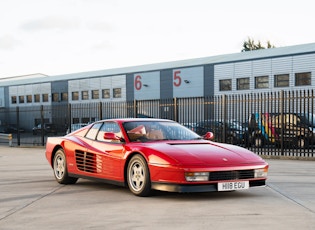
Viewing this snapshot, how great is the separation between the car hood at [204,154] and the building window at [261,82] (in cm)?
2721

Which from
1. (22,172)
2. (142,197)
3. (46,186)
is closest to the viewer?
(142,197)

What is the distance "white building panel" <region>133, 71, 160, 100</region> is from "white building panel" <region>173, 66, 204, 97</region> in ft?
6.76

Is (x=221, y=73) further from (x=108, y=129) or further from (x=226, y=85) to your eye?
(x=108, y=129)

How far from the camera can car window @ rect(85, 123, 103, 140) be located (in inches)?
345

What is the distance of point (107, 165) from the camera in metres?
8.05

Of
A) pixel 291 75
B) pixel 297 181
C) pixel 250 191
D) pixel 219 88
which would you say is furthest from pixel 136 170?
pixel 219 88

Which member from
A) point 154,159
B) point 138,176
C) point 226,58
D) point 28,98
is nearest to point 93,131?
point 138,176

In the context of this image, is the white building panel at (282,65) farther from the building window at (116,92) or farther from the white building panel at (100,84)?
the building window at (116,92)

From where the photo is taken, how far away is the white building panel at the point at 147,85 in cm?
4200

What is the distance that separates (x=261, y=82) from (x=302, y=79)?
3061 mm

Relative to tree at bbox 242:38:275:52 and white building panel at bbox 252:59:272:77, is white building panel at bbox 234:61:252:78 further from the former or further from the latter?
tree at bbox 242:38:275:52

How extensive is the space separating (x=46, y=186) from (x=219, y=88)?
2935 cm

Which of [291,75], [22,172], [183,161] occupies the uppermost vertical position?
[291,75]

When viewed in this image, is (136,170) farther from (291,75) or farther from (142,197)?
(291,75)
